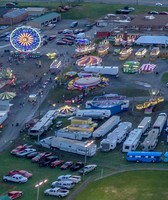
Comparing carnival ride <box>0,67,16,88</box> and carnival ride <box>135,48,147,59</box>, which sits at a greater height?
carnival ride <box>135,48,147,59</box>

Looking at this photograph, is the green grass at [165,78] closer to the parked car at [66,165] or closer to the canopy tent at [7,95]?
the canopy tent at [7,95]

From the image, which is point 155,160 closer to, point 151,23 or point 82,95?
point 82,95

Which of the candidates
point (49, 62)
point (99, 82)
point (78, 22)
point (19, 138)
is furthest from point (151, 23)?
point (19, 138)

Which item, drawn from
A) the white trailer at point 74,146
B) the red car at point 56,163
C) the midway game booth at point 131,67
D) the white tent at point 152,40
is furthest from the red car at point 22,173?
the white tent at point 152,40

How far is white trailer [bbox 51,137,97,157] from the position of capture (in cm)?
2002

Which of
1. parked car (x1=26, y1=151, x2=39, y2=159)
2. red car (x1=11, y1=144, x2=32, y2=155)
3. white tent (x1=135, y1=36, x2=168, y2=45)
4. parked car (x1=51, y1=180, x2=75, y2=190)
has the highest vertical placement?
parked car (x1=51, y1=180, x2=75, y2=190)

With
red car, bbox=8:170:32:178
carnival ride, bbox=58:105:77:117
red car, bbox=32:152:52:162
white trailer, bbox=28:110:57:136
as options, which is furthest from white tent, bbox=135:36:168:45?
red car, bbox=8:170:32:178

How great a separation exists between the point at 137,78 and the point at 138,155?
9219mm

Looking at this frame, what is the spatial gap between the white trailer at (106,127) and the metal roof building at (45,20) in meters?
17.5

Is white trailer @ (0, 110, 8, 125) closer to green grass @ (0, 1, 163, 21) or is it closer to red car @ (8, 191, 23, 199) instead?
red car @ (8, 191, 23, 199)

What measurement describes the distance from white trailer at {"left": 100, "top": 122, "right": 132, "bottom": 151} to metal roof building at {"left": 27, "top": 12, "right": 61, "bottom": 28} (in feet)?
59.6

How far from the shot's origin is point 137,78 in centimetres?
2825

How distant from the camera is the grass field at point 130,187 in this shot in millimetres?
17062

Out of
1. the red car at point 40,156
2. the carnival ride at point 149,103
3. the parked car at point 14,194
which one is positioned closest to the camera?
the parked car at point 14,194
